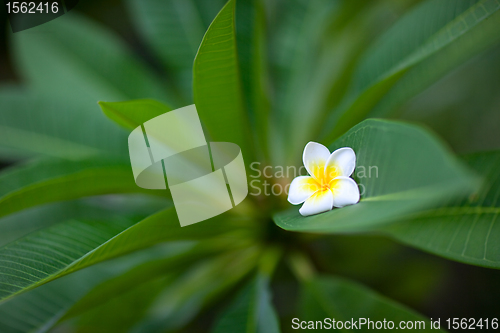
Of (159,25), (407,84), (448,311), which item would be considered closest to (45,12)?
(159,25)

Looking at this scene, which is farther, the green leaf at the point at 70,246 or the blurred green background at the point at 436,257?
the blurred green background at the point at 436,257

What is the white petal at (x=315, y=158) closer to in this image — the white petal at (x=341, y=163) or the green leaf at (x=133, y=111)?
the white petal at (x=341, y=163)

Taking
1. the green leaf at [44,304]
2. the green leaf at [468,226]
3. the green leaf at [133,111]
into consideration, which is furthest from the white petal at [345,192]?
the green leaf at [44,304]

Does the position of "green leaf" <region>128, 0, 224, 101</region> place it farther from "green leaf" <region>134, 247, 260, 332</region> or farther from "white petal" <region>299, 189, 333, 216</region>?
"white petal" <region>299, 189, 333, 216</region>

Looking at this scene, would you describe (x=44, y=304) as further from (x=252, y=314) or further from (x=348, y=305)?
(x=348, y=305)

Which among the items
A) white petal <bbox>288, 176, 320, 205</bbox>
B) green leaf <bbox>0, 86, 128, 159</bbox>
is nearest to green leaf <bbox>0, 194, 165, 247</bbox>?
green leaf <bbox>0, 86, 128, 159</bbox>

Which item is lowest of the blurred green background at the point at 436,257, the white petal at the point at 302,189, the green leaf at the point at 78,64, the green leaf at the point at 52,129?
the blurred green background at the point at 436,257

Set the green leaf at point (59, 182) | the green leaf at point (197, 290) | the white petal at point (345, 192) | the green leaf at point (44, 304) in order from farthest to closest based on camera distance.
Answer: the green leaf at point (197, 290) < the green leaf at point (44, 304) < the green leaf at point (59, 182) < the white petal at point (345, 192)
